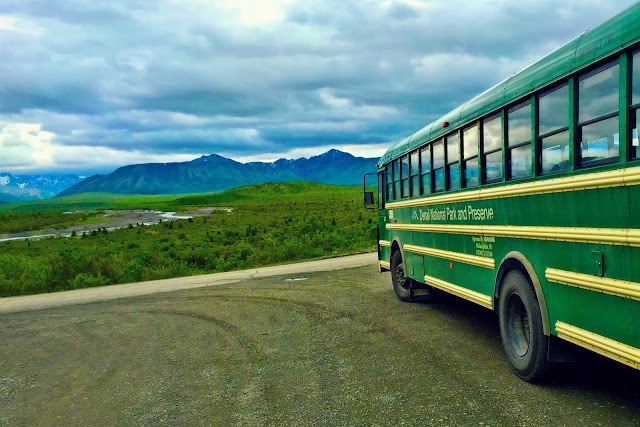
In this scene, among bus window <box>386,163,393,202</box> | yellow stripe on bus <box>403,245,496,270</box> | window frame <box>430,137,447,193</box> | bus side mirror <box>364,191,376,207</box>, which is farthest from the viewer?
bus side mirror <box>364,191,376,207</box>

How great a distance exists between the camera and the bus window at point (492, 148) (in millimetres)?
6387

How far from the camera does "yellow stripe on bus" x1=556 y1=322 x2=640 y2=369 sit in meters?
4.11

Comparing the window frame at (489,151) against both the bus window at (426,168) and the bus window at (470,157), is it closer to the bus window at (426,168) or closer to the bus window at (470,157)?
the bus window at (470,157)

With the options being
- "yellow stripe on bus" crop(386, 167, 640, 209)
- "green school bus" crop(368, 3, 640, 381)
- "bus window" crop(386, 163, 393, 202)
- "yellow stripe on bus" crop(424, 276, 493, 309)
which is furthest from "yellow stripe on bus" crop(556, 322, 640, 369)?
"bus window" crop(386, 163, 393, 202)

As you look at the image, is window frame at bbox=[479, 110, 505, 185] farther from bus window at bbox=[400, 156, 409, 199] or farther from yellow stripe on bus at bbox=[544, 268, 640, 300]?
bus window at bbox=[400, 156, 409, 199]

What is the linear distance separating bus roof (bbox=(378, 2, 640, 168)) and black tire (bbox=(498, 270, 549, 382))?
180 cm

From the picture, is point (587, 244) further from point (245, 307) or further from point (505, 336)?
point (245, 307)

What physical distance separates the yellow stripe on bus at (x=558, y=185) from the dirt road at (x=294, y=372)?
156cm

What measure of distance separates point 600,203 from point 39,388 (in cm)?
608

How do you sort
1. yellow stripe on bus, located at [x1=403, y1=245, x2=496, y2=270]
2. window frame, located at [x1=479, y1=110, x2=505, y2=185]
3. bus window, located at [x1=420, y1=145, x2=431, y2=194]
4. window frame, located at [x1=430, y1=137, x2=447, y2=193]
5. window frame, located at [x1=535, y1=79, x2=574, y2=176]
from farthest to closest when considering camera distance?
bus window, located at [x1=420, y1=145, x2=431, y2=194]
window frame, located at [x1=430, y1=137, x2=447, y2=193]
yellow stripe on bus, located at [x1=403, y1=245, x2=496, y2=270]
window frame, located at [x1=479, y1=110, x2=505, y2=185]
window frame, located at [x1=535, y1=79, x2=574, y2=176]

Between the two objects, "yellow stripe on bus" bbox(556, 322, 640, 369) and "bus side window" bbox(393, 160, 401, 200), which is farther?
"bus side window" bbox(393, 160, 401, 200)

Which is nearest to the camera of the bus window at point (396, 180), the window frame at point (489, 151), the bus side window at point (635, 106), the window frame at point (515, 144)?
the bus side window at point (635, 106)

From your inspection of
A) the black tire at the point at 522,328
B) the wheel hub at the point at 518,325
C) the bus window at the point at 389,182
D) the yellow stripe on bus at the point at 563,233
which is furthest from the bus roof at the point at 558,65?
the bus window at the point at 389,182

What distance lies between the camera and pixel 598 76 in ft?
14.8
